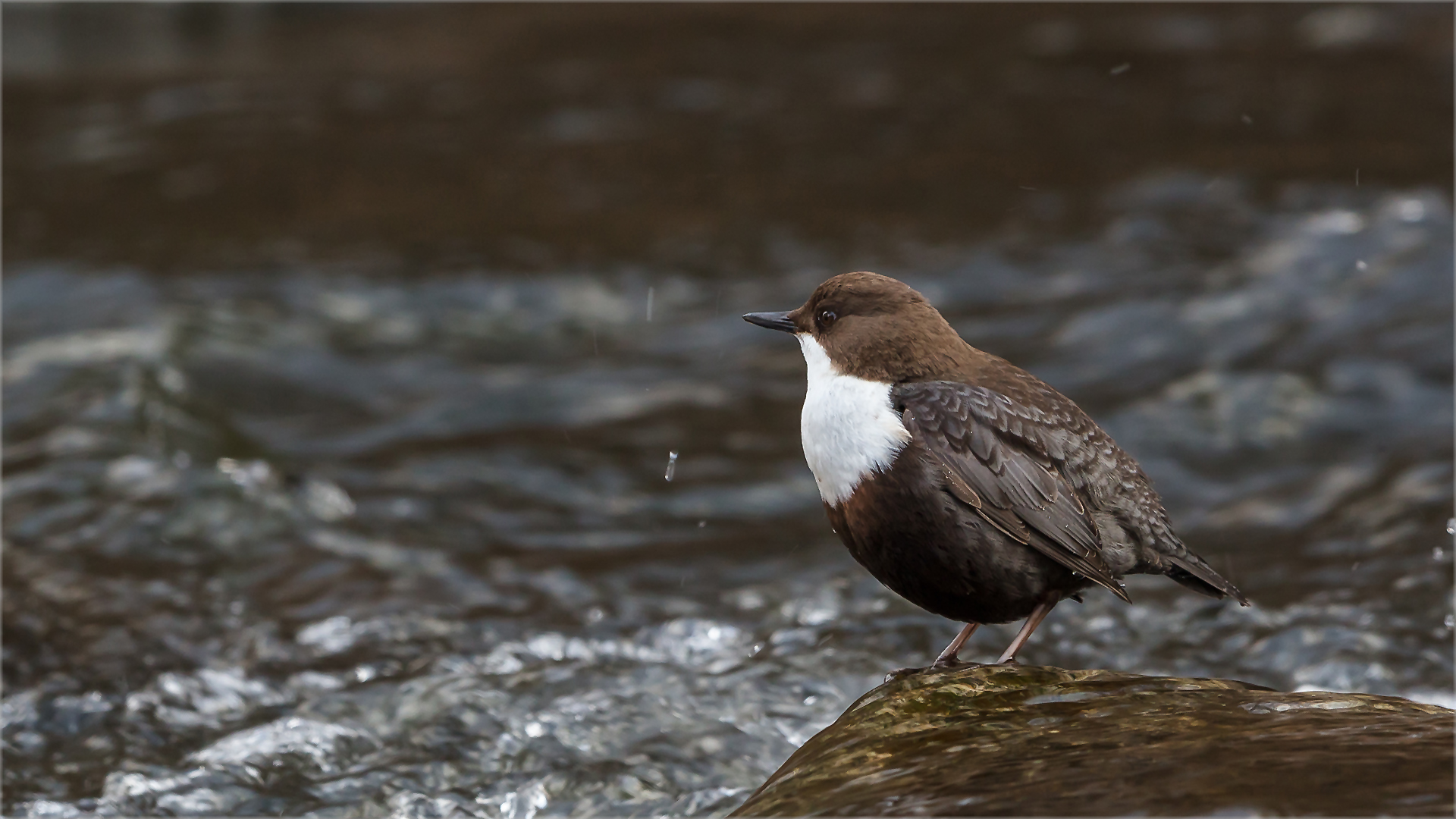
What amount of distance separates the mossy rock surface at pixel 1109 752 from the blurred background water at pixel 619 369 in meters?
1.09

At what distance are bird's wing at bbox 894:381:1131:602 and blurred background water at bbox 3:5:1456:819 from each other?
1.31 metres

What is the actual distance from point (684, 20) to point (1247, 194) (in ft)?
23.7

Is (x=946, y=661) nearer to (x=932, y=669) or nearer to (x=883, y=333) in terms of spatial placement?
(x=932, y=669)

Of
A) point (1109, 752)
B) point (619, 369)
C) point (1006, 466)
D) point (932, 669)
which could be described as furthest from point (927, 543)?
point (619, 369)

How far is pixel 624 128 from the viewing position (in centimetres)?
1145

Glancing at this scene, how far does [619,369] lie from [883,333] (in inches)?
181

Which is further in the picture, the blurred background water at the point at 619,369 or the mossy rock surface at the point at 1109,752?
the blurred background water at the point at 619,369

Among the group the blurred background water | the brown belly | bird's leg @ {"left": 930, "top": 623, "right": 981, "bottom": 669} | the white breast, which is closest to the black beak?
the white breast

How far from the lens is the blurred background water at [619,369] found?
465cm

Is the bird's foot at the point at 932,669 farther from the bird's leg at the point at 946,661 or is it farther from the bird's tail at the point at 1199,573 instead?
the bird's tail at the point at 1199,573

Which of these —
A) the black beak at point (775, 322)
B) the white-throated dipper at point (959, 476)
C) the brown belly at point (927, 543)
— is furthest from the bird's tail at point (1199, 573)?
the black beak at point (775, 322)

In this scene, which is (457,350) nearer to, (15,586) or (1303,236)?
(15,586)

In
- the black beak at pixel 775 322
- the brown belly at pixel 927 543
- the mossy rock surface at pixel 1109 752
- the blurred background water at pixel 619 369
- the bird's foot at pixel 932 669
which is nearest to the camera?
the mossy rock surface at pixel 1109 752

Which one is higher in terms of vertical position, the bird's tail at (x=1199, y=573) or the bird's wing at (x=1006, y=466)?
the bird's wing at (x=1006, y=466)
